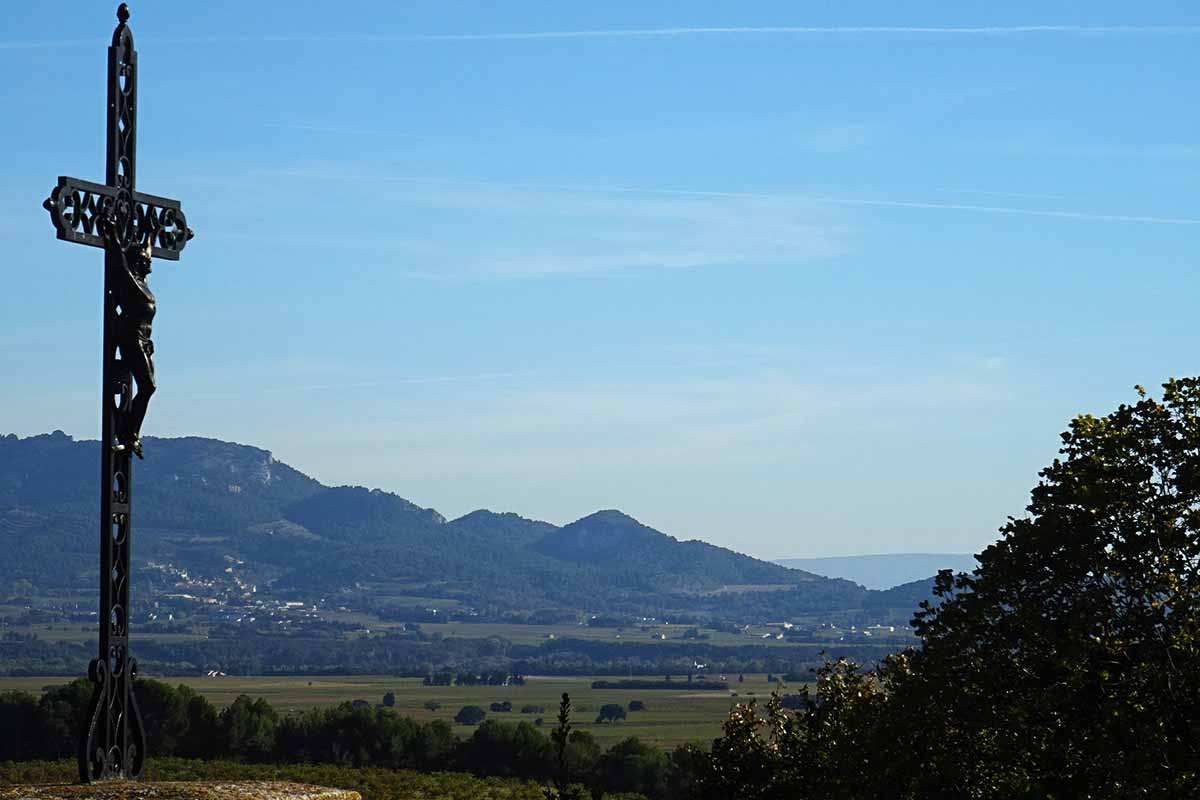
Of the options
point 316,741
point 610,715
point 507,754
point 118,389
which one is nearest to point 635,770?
point 507,754

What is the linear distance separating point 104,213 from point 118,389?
6.74 ft

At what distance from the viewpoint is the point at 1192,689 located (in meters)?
22.8

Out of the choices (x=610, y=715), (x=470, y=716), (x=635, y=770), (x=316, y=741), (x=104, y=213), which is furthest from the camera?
(x=610, y=715)

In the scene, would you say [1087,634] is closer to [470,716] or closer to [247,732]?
[247,732]

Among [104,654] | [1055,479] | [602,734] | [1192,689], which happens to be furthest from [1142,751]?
[602,734]

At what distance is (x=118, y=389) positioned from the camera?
2036 cm

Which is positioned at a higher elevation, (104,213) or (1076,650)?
→ (104,213)

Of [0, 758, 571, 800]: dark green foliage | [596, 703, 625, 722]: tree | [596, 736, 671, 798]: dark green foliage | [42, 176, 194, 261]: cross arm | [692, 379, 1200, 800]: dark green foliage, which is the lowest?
[596, 703, 625, 722]: tree

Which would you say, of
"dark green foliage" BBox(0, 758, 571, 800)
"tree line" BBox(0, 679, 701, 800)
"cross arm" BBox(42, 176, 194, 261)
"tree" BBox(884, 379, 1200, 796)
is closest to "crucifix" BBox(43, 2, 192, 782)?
"cross arm" BBox(42, 176, 194, 261)

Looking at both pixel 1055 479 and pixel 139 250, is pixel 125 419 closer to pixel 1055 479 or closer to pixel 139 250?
pixel 139 250

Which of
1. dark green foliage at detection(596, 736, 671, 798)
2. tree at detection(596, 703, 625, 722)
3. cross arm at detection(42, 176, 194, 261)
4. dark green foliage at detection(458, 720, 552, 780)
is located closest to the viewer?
cross arm at detection(42, 176, 194, 261)

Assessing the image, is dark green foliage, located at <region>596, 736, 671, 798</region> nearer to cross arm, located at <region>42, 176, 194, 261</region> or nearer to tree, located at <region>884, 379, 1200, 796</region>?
tree, located at <region>884, 379, 1200, 796</region>

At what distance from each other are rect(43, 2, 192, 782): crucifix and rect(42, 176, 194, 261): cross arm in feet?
0.04

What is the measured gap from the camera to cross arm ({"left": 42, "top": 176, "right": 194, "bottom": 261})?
768 inches
